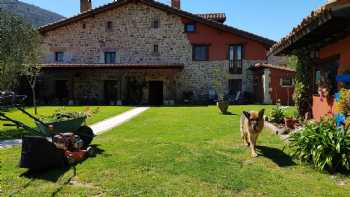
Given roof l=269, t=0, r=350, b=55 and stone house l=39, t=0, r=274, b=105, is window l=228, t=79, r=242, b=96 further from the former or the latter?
roof l=269, t=0, r=350, b=55

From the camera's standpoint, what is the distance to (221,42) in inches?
1154

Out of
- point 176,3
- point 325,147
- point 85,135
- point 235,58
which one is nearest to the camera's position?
point 325,147

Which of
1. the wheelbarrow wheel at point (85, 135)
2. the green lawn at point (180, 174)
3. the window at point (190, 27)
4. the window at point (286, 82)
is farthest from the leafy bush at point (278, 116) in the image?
the window at point (190, 27)

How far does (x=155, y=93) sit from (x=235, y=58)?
7252mm

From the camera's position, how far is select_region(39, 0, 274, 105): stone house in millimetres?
29109

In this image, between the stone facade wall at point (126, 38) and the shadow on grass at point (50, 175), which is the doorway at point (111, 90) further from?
the shadow on grass at point (50, 175)

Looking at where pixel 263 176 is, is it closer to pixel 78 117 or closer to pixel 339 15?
pixel 339 15

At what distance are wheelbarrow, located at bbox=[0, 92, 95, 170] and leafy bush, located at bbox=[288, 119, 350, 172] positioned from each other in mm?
4491

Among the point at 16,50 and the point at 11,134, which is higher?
the point at 16,50

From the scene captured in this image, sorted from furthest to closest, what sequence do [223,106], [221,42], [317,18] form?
[221,42], [223,106], [317,18]

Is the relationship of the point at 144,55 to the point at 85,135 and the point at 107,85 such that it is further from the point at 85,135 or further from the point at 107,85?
the point at 85,135

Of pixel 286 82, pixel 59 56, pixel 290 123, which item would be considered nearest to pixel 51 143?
pixel 290 123

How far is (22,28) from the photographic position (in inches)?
954

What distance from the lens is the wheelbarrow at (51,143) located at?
6.28m
